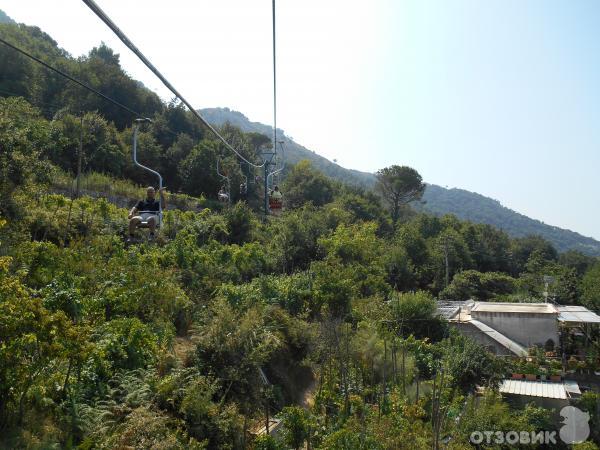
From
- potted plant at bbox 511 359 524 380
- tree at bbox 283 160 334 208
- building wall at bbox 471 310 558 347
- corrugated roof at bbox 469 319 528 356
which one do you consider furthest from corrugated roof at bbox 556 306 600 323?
tree at bbox 283 160 334 208

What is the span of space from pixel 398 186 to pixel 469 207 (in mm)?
135074

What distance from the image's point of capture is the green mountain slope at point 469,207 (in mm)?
156000

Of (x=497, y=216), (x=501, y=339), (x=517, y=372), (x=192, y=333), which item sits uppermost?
(x=497, y=216)

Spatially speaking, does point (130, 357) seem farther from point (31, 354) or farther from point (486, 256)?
point (486, 256)

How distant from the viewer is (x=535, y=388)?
14.8m

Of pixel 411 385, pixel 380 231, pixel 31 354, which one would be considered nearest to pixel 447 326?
pixel 411 385

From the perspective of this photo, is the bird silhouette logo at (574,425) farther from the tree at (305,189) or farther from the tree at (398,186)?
the tree at (398,186)

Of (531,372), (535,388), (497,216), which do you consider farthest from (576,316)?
(497,216)

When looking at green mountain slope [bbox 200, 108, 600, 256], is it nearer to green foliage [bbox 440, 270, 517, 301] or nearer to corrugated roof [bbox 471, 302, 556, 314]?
green foliage [bbox 440, 270, 517, 301]

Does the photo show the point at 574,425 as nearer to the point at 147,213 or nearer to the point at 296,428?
the point at 296,428

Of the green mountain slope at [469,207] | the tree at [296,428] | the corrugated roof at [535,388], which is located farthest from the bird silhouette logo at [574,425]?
the green mountain slope at [469,207]

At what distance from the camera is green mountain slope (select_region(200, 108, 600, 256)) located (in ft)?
512

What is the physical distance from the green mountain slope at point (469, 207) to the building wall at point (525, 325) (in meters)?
125

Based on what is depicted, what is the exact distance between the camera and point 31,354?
17.4 feet
